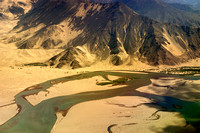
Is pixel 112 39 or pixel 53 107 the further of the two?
pixel 112 39

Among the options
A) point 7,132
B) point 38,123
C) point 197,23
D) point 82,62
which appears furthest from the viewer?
point 197,23

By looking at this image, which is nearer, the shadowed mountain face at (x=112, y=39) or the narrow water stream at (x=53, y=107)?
the narrow water stream at (x=53, y=107)

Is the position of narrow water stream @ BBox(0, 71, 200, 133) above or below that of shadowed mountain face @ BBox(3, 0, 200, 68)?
below

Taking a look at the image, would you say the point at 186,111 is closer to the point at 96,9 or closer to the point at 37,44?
the point at 37,44

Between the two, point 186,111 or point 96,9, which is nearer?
point 186,111

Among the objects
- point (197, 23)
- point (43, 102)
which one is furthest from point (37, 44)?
point (197, 23)

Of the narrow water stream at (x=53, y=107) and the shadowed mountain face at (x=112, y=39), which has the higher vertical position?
the shadowed mountain face at (x=112, y=39)

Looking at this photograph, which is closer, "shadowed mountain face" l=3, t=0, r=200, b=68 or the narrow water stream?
the narrow water stream

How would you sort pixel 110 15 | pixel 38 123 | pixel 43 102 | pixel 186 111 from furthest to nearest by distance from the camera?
pixel 110 15 < pixel 43 102 < pixel 186 111 < pixel 38 123
